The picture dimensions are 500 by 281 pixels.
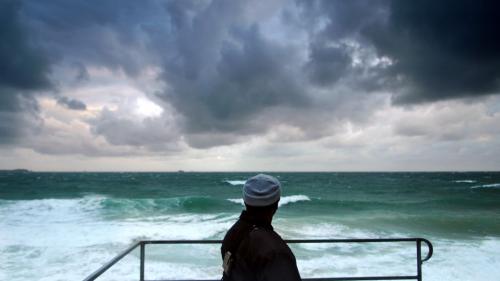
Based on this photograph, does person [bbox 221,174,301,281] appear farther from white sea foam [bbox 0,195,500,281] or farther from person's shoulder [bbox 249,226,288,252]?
white sea foam [bbox 0,195,500,281]

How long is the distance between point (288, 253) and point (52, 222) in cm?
2334

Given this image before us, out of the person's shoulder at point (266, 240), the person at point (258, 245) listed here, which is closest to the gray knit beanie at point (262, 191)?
the person at point (258, 245)

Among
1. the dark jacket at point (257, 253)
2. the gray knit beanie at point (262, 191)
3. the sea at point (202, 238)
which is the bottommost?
the sea at point (202, 238)

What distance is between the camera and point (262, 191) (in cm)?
154

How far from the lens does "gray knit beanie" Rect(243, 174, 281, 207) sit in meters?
1.54

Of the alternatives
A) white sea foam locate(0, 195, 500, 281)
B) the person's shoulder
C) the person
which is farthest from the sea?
the person's shoulder

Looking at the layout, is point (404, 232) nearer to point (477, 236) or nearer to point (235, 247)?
point (477, 236)

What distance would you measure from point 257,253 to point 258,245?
0.03 meters

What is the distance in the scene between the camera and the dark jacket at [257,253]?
1.32m

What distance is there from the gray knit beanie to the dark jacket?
0.07 metres

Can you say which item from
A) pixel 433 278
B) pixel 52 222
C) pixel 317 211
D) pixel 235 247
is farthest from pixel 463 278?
pixel 52 222

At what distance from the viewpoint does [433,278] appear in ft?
31.1

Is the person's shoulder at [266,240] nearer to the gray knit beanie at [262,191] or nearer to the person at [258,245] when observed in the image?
the person at [258,245]

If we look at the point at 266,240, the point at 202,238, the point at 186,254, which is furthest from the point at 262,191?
the point at 202,238
